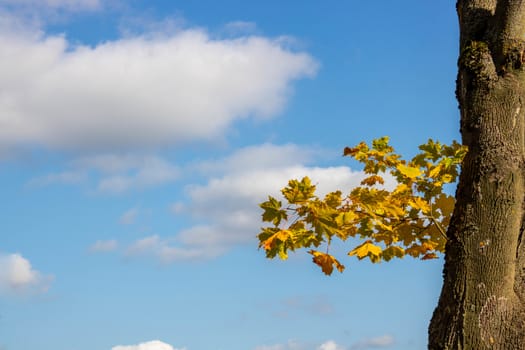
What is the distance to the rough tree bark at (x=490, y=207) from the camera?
5.69 metres

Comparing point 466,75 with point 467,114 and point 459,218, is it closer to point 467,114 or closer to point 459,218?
point 467,114

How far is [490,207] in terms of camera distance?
5.86 metres

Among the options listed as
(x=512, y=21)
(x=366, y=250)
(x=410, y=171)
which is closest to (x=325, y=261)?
(x=366, y=250)

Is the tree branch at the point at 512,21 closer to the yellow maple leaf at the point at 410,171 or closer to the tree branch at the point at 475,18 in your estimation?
the tree branch at the point at 475,18

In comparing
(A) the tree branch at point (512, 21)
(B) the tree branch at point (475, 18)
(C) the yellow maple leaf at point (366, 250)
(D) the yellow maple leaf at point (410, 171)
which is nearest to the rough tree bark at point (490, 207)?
(A) the tree branch at point (512, 21)

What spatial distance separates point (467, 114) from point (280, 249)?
96.1 inches

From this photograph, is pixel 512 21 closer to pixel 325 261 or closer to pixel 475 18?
pixel 475 18

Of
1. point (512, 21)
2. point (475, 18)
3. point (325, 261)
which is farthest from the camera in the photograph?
point (475, 18)

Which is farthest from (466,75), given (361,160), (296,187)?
(296,187)

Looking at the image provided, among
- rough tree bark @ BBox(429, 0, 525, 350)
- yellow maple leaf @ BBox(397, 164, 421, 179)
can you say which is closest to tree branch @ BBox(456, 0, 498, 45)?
rough tree bark @ BBox(429, 0, 525, 350)

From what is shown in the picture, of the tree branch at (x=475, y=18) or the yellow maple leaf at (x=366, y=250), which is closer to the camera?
the yellow maple leaf at (x=366, y=250)

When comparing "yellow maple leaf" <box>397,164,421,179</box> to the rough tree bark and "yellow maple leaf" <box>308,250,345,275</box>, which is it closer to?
the rough tree bark

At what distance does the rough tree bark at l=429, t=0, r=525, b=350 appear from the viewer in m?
5.69

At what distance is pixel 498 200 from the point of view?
587 cm
